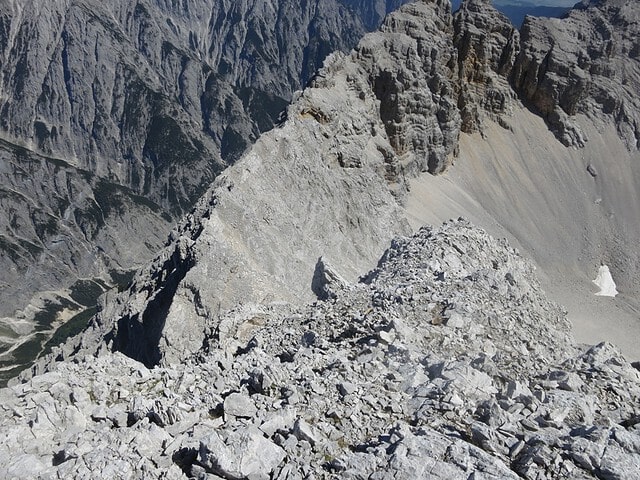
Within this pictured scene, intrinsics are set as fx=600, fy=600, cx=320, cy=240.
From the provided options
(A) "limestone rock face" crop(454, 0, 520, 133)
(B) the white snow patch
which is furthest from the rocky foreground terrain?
(A) "limestone rock face" crop(454, 0, 520, 133)

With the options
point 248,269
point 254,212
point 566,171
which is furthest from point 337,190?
point 566,171

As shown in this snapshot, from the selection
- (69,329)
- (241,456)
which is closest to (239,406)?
(241,456)

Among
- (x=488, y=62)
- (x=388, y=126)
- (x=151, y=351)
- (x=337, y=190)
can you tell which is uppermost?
(x=488, y=62)

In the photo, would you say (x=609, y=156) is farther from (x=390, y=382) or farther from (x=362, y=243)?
(x=390, y=382)

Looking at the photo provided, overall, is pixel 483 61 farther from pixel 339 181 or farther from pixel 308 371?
pixel 308 371

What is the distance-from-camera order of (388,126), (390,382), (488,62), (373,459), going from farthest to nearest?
(488,62) → (388,126) → (390,382) → (373,459)

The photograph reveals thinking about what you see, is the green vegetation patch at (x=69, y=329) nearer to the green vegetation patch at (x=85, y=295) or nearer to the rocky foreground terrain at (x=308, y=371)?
the green vegetation patch at (x=85, y=295)

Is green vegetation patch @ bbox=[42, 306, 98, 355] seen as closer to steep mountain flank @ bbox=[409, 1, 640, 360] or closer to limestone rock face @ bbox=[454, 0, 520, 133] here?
steep mountain flank @ bbox=[409, 1, 640, 360]
